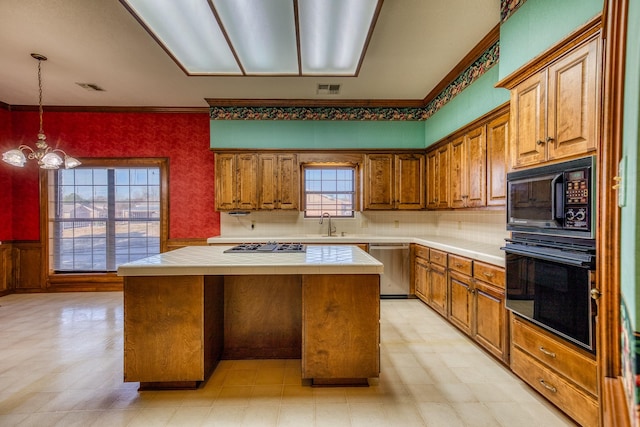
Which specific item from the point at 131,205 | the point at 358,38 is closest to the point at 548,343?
the point at 358,38

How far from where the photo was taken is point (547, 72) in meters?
1.93

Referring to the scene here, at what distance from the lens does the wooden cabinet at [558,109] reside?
1647mm

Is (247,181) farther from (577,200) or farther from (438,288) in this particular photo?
(577,200)

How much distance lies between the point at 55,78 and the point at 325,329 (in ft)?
14.8

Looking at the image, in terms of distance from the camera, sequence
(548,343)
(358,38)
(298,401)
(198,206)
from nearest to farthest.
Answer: (548,343) → (298,401) → (358,38) → (198,206)

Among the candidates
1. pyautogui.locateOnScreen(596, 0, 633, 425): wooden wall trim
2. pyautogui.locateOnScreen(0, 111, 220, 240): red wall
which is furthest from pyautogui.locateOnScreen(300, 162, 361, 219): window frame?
pyautogui.locateOnScreen(596, 0, 633, 425): wooden wall trim

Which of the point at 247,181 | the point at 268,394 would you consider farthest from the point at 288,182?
the point at 268,394

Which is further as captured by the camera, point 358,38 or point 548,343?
point 358,38

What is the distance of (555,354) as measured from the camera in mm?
1858

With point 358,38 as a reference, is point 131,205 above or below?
below

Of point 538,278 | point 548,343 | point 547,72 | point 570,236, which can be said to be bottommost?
point 548,343

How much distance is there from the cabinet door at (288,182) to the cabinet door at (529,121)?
3004mm

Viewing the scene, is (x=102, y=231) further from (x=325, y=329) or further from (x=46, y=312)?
(x=325, y=329)

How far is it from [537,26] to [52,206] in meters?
6.58
